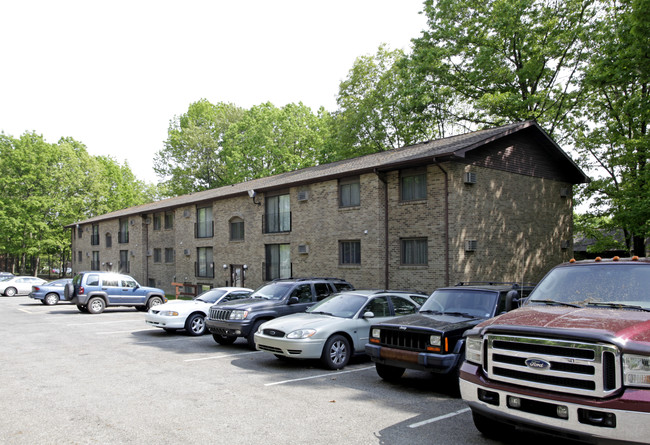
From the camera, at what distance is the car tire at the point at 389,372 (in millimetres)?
8406

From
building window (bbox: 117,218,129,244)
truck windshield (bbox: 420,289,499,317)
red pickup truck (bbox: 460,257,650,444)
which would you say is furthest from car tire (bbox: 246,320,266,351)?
building window (bbox: 117,218,129,244)

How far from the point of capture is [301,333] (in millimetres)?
9266

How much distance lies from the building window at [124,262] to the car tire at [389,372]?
35.3m

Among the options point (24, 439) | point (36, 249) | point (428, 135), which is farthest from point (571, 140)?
point (36, 249)

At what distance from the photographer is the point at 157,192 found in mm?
76750

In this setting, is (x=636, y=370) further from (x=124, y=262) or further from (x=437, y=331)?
(x=124, y=262)

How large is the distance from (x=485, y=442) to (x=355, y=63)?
1421 inches

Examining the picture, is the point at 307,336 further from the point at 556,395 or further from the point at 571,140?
the point at 571,140

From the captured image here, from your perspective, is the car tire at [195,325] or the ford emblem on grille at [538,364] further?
the car tire at [195,325]

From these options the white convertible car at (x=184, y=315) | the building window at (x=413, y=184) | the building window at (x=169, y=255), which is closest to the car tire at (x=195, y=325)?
the white convertible car at (x=184, y=315)

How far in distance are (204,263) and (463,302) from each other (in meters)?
24.5

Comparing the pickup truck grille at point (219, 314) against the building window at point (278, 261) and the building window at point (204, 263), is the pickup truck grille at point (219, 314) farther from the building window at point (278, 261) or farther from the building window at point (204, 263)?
the building window at point (204, 263)

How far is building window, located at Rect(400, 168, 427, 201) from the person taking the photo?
18.3m

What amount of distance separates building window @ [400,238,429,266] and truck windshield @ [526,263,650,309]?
11.7m
